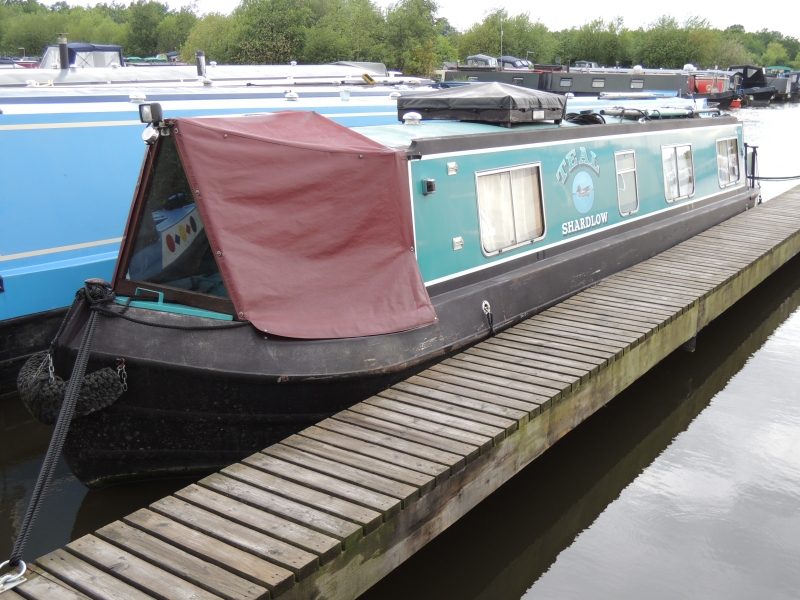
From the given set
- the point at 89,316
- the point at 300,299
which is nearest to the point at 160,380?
the point at 89,316

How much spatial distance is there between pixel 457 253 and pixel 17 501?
126 inches

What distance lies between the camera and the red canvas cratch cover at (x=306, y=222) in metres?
4.29

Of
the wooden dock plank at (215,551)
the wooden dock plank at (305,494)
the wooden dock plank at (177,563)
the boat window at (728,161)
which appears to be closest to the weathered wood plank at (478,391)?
the wooden dock plank at (305,494)

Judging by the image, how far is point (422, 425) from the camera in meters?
4.18

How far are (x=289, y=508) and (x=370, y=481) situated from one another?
400 mm

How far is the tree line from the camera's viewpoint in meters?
34.1

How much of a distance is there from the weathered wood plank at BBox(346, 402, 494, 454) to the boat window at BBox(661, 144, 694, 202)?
533 centimetres

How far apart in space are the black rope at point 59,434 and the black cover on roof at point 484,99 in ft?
10.8

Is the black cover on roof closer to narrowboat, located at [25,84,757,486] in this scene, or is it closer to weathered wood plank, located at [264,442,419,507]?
narrowboat, located at [25,84,757,486]

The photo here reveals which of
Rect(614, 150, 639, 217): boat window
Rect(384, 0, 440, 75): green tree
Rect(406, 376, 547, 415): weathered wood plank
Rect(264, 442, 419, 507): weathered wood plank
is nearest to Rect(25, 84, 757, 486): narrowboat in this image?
Rect(406, 376, 547, 415): weathered wood plank

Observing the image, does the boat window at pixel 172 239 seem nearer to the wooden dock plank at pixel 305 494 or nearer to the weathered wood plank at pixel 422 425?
the weathered wood plank at pixel 422 425

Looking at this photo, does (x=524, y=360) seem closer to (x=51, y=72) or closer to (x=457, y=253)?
(x=457, y=253)

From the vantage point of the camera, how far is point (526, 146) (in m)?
6.18

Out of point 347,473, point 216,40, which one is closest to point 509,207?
point 347,473
